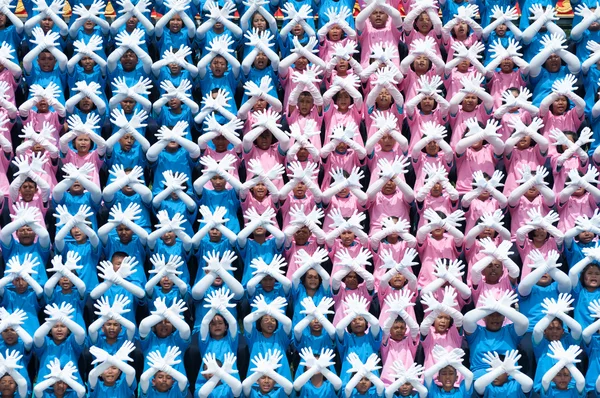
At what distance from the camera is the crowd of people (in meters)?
13.2

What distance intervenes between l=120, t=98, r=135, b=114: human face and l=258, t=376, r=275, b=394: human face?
326cm

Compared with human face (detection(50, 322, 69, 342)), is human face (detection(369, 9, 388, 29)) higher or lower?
higher

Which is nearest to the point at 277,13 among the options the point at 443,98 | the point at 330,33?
the point at 330,33

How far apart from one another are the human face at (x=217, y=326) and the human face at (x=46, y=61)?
3410mm

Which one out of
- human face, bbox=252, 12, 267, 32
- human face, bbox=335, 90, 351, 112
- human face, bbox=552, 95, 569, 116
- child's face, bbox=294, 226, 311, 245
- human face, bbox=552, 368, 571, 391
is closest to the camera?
human face, bbox=552, 368, 571, 391

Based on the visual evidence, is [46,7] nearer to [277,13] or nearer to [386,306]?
[277,13]

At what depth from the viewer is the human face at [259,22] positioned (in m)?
14.9

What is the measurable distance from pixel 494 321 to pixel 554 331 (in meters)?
0.56

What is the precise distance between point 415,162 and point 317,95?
1197mm

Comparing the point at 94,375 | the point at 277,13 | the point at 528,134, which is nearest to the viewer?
the point at 94,375

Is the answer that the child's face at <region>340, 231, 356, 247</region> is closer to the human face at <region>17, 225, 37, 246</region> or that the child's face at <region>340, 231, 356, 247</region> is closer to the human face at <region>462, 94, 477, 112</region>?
the human face at <region>462, 94, 477, 112</region>

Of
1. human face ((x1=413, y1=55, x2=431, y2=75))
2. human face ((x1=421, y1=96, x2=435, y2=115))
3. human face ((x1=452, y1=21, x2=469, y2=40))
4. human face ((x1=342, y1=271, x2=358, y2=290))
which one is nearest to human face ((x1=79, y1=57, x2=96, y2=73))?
human face ((x1=413, y1=55, x2=431, y2=75))

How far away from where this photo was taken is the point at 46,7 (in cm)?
1487

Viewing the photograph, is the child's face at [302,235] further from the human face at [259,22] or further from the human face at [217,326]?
the human face at [259,22]
